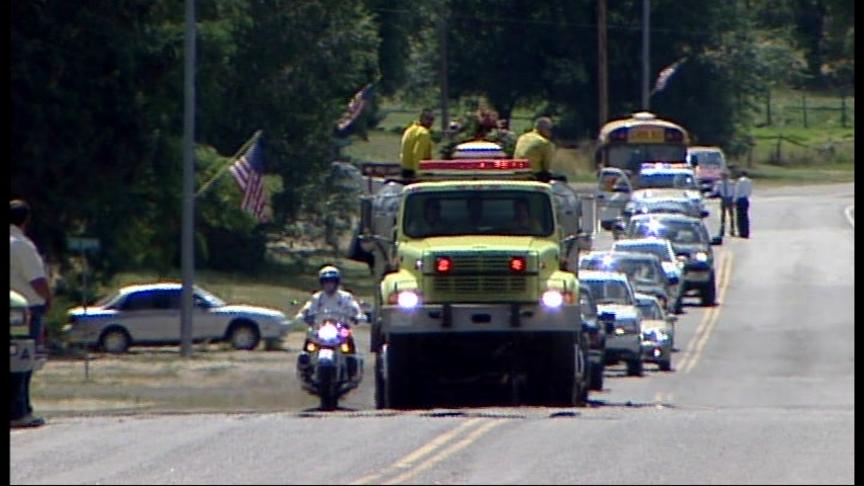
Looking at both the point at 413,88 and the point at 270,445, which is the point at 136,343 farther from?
the point at 413,88

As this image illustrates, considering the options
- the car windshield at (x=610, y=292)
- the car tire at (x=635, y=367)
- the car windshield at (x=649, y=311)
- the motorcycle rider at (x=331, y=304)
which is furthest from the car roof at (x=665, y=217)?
the motorcycle rider at (x=331, y=304)

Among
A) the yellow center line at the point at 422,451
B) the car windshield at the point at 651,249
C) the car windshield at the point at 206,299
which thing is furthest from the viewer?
the car windshield at the point at 651,249

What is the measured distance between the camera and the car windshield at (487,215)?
1986 centimetres

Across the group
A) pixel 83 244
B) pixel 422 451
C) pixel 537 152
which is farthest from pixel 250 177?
pixel 422 451

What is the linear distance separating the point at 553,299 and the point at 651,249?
2209 cm

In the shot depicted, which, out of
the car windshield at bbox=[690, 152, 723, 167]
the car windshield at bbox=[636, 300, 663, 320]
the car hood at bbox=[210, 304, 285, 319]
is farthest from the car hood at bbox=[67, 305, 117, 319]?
the car windshield at bbox=[690, 152, 723, 167]

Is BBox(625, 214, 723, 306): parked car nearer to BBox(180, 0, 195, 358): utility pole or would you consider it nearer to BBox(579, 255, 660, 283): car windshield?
BBox(579, 255, 660, 283): car windshield

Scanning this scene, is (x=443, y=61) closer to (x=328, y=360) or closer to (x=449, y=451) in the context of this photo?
(x=328, y=360)

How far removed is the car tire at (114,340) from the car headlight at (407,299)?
58.7 ft

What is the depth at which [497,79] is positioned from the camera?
80.8 metres

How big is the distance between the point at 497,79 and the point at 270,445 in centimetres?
6779

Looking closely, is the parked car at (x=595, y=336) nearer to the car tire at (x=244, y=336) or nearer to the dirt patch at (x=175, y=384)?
the dirt patch at (x=175, y=384)

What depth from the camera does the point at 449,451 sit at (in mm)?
13148

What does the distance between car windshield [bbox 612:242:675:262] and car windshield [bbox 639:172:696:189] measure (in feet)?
48.7
